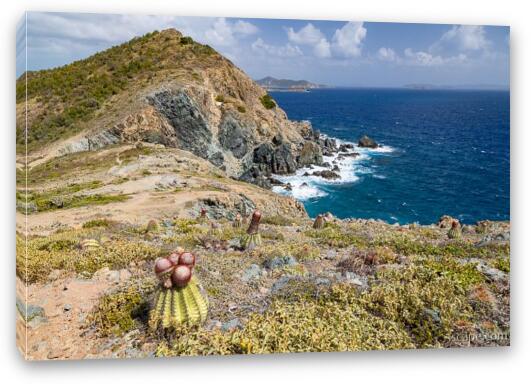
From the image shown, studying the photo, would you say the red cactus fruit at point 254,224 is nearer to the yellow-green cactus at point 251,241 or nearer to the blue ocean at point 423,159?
the yellow-green cactus at point 251,241

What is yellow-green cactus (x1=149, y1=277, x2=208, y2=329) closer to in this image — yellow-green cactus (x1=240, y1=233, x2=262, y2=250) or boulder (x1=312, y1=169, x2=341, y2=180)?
yellow-green cactus (x1=240, y1=233, x2=262, y2=250)

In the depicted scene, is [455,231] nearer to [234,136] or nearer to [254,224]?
[254,224]

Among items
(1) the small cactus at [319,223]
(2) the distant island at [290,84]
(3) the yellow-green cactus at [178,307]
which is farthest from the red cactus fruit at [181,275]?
(2) the distant island at [290,84]

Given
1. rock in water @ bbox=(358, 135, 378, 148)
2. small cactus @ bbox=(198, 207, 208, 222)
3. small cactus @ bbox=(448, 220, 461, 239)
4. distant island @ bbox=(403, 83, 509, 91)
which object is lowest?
small cactus @ bbox=(448, 220, 461, 239)

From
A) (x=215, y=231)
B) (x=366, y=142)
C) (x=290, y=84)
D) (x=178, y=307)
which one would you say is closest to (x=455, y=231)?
(x=366, y=142)

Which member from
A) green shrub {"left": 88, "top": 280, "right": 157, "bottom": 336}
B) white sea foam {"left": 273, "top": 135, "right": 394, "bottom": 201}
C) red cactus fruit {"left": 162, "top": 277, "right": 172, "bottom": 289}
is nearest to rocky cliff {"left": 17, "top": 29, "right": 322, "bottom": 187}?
white sea foam {"left": 273, "top": 135, "right": 394, "bottom": 201}
